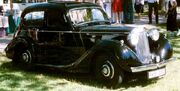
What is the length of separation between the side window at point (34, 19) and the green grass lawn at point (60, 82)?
3.62 ft

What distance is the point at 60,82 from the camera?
31.6 feet

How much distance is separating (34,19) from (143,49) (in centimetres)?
319

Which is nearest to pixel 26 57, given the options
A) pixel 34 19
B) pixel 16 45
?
pixel 16 45

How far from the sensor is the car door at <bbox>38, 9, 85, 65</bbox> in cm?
982

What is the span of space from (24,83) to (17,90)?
2.13 feet

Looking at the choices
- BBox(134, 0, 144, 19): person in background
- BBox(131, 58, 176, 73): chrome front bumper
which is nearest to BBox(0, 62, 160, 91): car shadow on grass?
BBox(131, 58, 176, 73): chrome front bumper

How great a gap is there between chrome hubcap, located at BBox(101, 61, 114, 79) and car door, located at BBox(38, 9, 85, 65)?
2.60 feet

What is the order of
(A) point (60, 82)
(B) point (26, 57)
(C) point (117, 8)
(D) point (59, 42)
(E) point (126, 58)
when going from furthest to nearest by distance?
(C) point (117, 8)
(B) point (26, 57)
(D) point (59, 42)
(A) point (60, 82)
(E) point (126, 58)

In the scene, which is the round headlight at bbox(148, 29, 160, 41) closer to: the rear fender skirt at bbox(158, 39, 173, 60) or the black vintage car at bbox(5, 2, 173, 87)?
the black vintage car at bbox(5, 2, 173, 87)

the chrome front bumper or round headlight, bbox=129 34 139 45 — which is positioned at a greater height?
round headlight, bbox=129 34 139 45

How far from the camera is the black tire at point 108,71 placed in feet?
28.9

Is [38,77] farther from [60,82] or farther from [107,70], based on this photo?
[107,70]

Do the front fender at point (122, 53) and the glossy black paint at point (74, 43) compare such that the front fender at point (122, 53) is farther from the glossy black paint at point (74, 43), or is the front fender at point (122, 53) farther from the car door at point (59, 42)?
the car door at point (59, 42)

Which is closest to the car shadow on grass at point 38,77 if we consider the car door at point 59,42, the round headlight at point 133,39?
the car door at point 59,42
